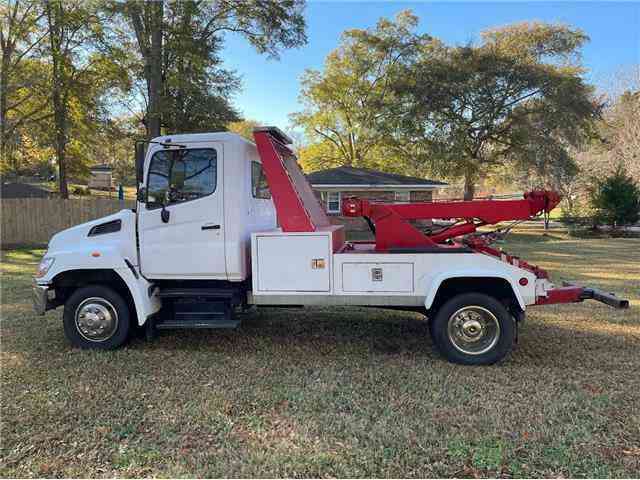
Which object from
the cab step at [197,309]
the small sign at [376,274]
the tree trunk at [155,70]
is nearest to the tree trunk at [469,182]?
the tree trunk at [155,70]

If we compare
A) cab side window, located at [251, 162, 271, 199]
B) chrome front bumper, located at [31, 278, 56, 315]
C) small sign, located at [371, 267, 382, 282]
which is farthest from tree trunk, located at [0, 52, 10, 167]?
small sign, located at [371, 267, 382, 282]

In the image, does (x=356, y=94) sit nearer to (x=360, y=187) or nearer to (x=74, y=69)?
(x=360, y=187)

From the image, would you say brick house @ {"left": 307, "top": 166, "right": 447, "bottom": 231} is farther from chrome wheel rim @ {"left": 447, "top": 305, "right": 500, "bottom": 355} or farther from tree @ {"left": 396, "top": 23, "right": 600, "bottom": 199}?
chrome wheel rim @ {"left": 447, "top": 305, "right": 500, "bottom": 355}

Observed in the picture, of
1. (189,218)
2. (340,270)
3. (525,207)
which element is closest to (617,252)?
(525,207)

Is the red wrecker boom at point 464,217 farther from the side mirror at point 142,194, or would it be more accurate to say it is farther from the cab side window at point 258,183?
the side mirror at point 142,194

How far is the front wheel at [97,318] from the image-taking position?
5.02 metres

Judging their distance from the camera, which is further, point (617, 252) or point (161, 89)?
point (161, 89)

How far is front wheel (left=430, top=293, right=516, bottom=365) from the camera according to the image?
448cm

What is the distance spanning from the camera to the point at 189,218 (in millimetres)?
4812

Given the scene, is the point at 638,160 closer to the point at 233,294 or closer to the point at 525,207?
the point at 525,207

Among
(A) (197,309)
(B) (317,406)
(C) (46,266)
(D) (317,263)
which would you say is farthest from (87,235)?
(B) (317,406)

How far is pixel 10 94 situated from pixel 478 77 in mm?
25758

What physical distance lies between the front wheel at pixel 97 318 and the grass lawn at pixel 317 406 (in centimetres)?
20

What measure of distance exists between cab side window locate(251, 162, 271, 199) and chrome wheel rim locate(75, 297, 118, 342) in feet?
6.95
